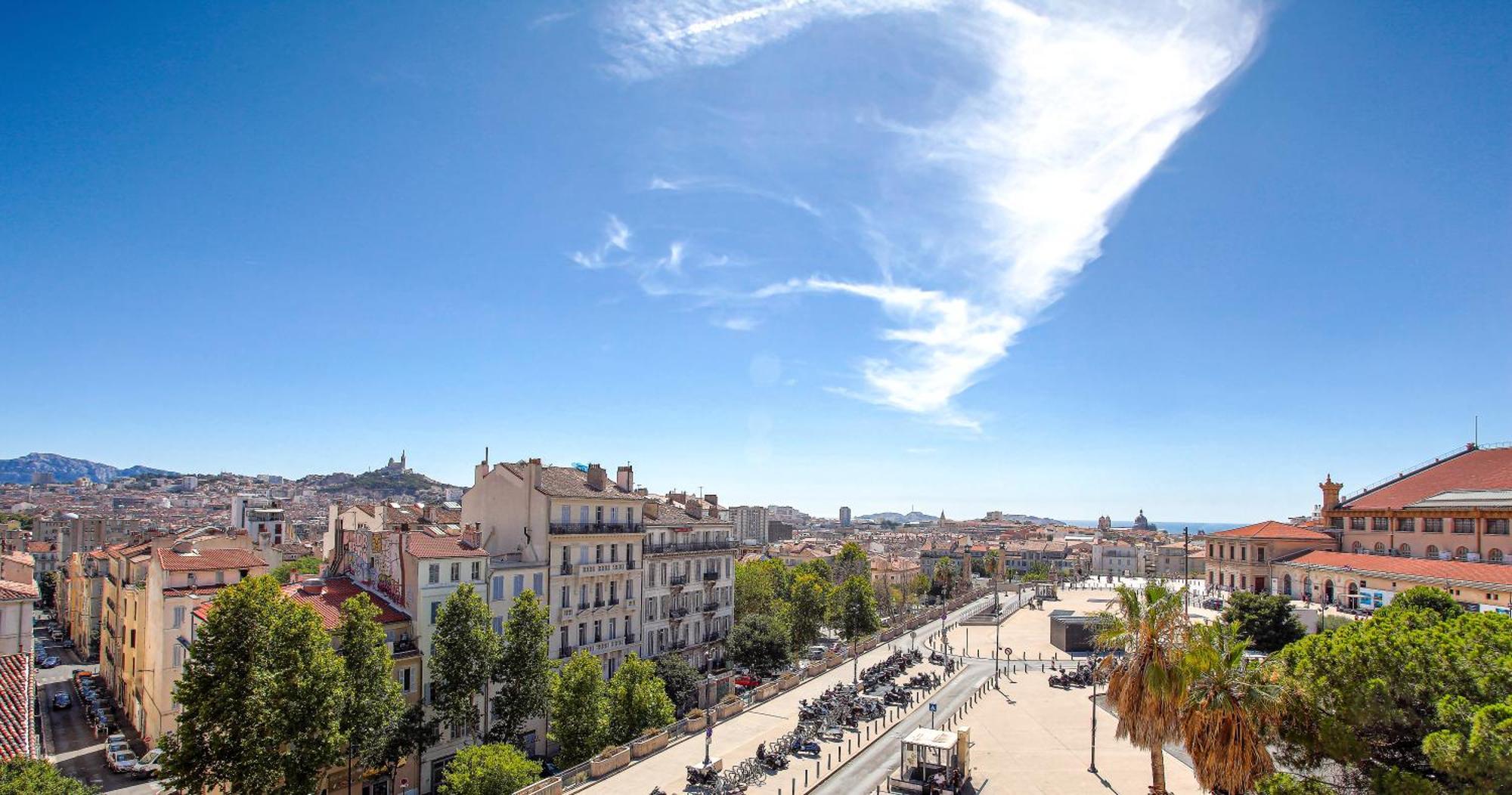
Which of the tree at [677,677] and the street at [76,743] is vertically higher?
the tree at [677,677]

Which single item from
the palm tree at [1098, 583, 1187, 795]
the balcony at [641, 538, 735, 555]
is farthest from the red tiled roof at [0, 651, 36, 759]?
the palm tree at [1098, 583, 1187, 795]

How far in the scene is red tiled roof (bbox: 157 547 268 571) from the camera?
1661 inches

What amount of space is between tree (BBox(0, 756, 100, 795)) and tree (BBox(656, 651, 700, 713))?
31.1 m

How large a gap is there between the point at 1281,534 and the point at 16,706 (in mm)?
111063

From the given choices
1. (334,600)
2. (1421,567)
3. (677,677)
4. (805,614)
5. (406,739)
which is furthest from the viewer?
(805,614)

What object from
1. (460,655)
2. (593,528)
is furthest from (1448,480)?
(460,655)

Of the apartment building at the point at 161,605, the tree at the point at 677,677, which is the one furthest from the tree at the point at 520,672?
the apartment building at the point at 161,605

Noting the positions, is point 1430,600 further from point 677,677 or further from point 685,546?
point 685,546

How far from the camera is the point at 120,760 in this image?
4572 cm

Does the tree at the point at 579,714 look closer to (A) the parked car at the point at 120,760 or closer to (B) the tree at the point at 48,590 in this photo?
(A) the parked car at the point at 120,760

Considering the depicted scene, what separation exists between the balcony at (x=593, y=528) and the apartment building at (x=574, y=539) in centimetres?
5

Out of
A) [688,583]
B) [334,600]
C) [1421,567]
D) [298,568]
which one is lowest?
[298,568]

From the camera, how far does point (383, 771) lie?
35375mm

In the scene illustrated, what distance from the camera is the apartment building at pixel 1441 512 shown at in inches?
2611
